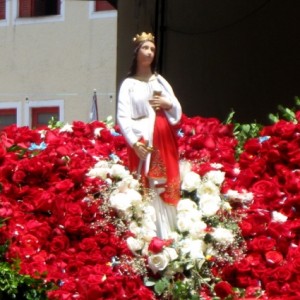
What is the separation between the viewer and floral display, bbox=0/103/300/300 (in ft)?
24.1

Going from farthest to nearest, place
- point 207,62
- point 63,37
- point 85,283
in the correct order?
point 63,37, point 207,62, point 85,283

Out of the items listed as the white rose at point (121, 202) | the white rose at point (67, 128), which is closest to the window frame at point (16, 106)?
the white rose at point (67, 128)

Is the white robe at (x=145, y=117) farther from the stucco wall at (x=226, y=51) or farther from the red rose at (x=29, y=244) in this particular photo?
the stucco wall at (x=226, y=51)

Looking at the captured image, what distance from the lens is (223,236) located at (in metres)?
7.55

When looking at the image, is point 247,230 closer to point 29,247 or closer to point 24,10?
point 29,247

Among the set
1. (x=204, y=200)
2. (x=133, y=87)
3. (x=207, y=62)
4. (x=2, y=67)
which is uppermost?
(x=133, y=87)

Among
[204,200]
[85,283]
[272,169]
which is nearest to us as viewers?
[85,283]

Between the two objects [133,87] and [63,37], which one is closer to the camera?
[133,87]

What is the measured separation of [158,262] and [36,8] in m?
15.9

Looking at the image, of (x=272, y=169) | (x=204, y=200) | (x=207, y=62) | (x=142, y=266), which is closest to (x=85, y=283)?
(x=142, y=266)

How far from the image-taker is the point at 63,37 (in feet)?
73.4

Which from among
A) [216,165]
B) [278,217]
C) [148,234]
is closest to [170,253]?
[148,234]

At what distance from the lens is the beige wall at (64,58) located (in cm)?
2206

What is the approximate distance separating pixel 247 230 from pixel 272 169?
0.70m
